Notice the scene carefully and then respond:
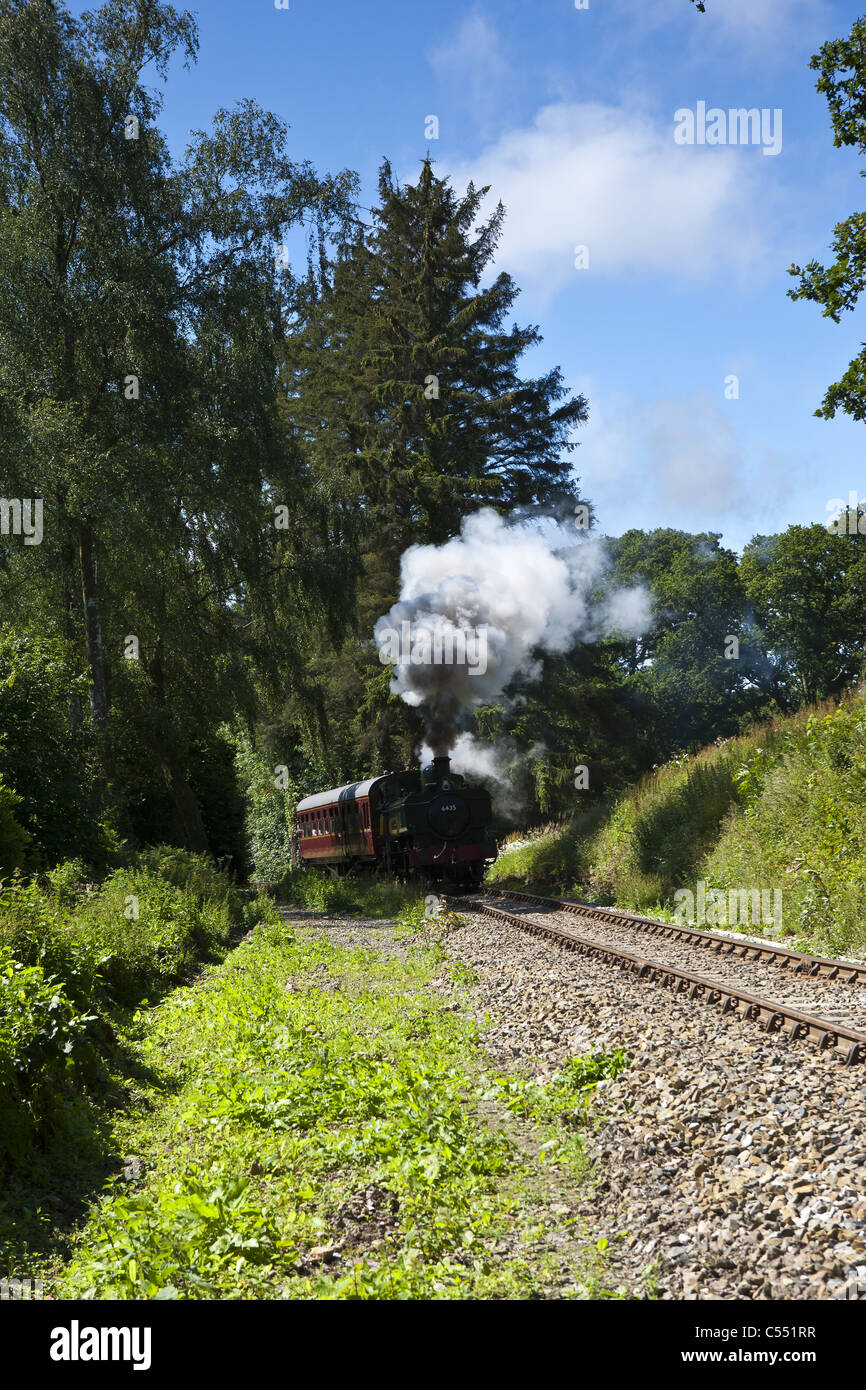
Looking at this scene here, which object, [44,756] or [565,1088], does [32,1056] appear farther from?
[44,756]

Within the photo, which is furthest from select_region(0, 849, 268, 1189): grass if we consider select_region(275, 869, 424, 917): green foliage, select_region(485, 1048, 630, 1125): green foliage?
select_region(275, 869, 424, 917): green foliage

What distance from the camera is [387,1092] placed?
6949 mm

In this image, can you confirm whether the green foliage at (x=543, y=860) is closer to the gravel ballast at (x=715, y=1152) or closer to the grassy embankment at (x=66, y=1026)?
the grassy embankment at (x=66, y=1026)

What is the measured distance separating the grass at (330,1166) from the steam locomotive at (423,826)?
1208 centimetres

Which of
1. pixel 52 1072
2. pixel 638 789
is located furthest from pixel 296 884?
pixel 52 1072

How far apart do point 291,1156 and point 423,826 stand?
1590 cm

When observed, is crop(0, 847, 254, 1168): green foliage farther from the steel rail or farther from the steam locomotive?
the steel rail

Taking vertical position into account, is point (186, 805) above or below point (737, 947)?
above

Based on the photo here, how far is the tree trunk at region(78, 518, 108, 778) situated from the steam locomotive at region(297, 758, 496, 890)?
21.4ft

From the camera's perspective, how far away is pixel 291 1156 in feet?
19.7

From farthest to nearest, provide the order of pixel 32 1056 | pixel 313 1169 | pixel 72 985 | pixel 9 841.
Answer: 1. pixel 9 841
2. pixel 72 985
3. pixel 32 1056
4. pixel 313 1169

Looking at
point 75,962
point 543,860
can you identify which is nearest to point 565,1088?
point 75,962

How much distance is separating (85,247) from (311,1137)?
19231 millimetres
